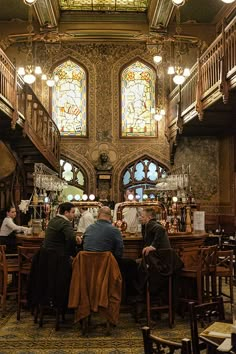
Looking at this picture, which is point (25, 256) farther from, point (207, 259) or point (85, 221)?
point (85, 221)

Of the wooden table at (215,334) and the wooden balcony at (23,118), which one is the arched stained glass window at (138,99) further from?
the wooden table at (215,334)

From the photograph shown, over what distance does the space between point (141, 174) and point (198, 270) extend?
1081 centimetres

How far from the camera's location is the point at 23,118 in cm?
1180

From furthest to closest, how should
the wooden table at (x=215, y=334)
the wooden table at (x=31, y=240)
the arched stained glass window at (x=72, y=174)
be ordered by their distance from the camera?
the arched stained glass window at (x=72, y=174) < the wooden table at (x=31, y=240) < the wooden table at (x=215, y=334)

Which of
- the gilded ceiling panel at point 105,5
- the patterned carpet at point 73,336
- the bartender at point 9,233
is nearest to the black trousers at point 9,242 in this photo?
the bartender at point 9,233

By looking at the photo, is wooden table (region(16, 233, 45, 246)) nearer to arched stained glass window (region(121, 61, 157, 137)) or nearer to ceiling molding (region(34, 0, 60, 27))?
ceiling molding (region(34, 0, 60, 27))

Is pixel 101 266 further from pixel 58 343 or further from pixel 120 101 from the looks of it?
pixel 120 101

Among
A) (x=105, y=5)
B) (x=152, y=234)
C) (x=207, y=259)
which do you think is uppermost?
(x=105, y=5)

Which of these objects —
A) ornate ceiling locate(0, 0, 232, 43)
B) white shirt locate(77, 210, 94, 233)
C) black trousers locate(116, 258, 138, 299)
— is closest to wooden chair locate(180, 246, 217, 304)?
black trousers locate(116, 258, 138, 299)

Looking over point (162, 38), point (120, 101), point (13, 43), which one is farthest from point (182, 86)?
point (13, 43)

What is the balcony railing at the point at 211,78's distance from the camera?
9.38 meters

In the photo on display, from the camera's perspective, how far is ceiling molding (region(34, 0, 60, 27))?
612 inches

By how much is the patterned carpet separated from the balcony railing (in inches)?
188

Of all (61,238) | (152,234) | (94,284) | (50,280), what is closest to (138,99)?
(152,234)
